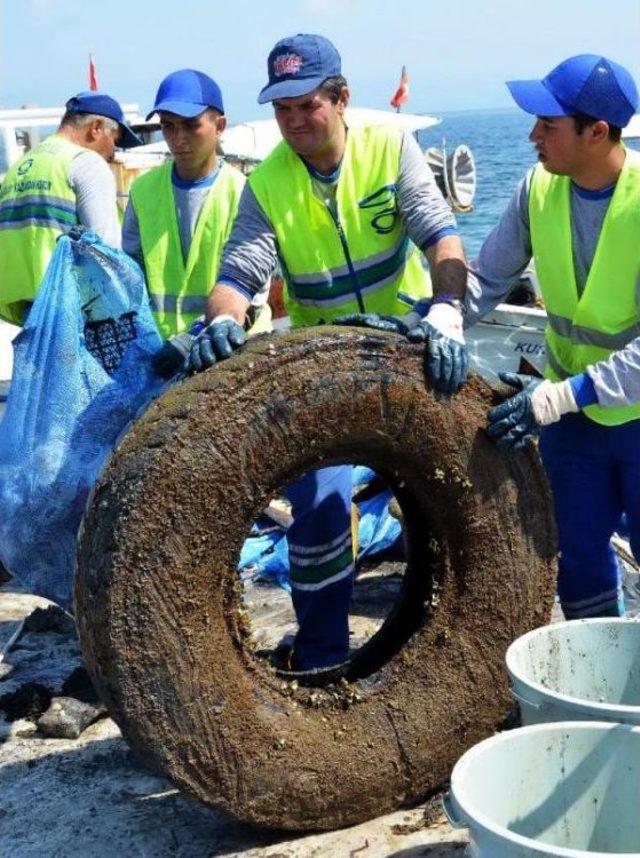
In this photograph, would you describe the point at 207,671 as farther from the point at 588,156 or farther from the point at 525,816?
the point at 588,156

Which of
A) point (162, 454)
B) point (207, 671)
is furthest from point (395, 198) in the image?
point (207, 671)

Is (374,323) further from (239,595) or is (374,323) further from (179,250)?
(179,250)

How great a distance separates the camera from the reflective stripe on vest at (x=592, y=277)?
3836 mm

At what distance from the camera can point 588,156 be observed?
3.84 metres

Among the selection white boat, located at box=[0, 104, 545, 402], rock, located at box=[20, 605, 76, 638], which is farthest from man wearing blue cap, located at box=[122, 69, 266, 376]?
white boat, located at box=[0, 104, 545, 402]

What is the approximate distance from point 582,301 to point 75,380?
165 centimetres

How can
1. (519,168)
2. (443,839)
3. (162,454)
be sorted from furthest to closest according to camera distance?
(519,168) < (443,839) < (162,454)

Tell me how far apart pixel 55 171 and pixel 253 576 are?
197 centimetres

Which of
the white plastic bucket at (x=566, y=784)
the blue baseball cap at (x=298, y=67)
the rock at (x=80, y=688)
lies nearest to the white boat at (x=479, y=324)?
the rock at (x=80, y=688)

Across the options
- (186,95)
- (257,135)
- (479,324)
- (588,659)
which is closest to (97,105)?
(186,95)

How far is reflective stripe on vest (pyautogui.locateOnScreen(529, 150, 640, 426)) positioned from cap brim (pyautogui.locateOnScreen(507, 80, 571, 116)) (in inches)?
9.9

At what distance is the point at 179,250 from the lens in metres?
5.16

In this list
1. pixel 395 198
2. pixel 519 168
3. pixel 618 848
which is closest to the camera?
pixel 618 848

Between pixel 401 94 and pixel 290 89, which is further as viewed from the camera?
pixel 401 94
